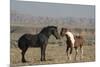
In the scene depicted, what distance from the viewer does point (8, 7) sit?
222cm

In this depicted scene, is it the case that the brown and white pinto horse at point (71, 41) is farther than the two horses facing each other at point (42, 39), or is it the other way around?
the brown and white pinto horse at point (71, 41)

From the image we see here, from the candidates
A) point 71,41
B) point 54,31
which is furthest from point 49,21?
point 71,41

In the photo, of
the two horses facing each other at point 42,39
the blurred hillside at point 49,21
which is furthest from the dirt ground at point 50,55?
the blurred hillside at point 49,21

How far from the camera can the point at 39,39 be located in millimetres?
2355

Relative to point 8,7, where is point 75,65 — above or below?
below

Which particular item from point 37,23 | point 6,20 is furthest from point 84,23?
point 6,20

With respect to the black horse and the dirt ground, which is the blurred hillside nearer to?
the black horse

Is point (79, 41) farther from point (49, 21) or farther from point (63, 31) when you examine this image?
point (49, 21)

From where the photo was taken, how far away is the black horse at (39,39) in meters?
2.29

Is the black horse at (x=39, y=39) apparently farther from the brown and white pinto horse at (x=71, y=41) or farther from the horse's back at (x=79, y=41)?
the horse's back at (x=79, y=41)
